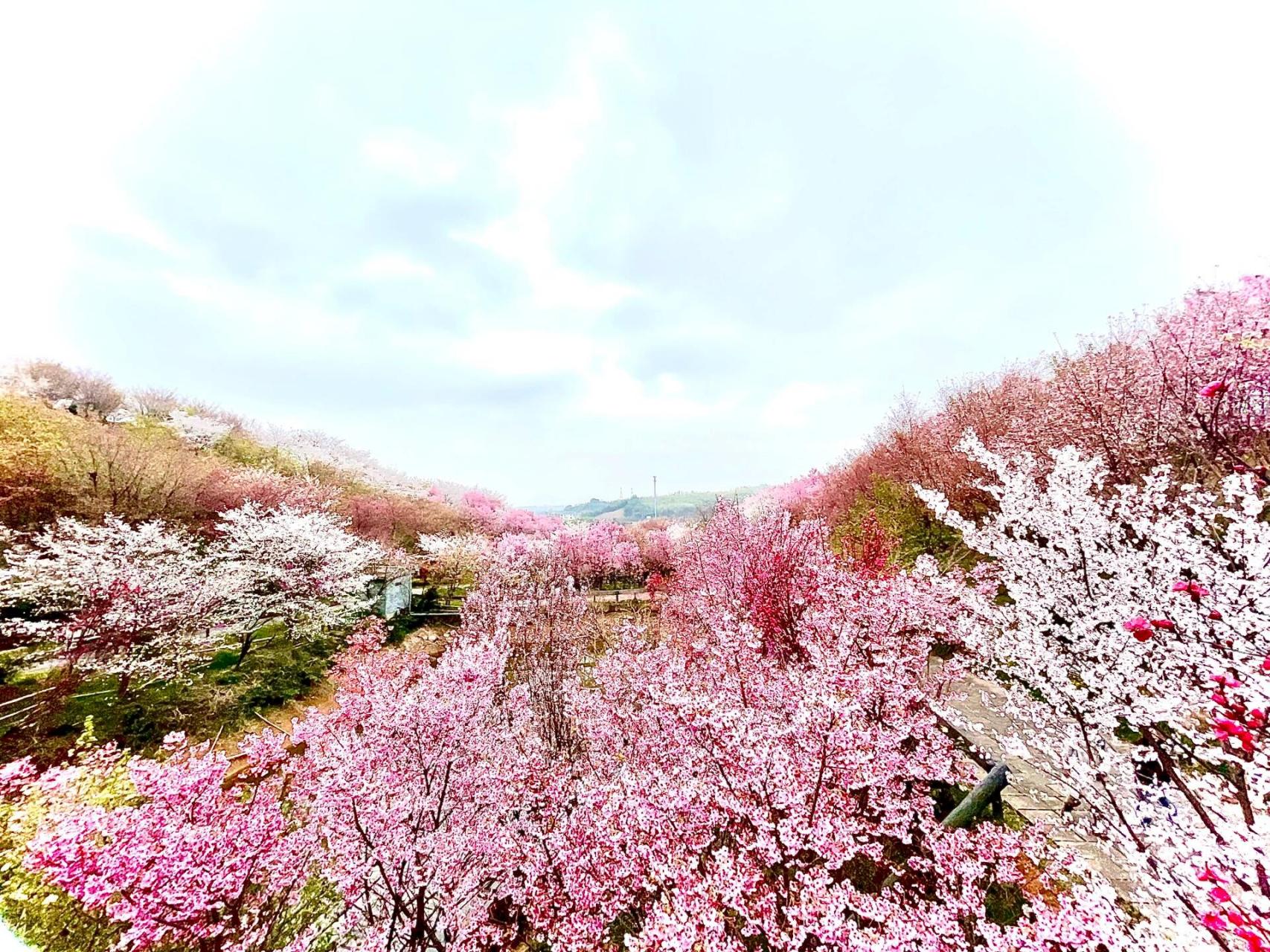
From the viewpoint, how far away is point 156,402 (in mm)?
25703

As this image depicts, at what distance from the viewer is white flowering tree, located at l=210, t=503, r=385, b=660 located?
11.7 metres

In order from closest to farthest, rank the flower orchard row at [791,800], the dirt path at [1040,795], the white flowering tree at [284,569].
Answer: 1. the flower orchard row at [791,800]
2. the dirt path at [1040,795]
3. the white flowering tree at [284,569]

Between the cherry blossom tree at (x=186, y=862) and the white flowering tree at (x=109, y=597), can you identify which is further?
the white flowering tree at (x=109, y=597)

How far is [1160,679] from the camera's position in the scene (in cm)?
305

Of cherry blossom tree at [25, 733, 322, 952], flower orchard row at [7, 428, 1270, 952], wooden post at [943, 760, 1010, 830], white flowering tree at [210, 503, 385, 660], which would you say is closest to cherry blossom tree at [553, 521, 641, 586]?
white flowering tree at [210, 503, 385, 660]

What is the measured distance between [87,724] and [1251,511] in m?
12.9

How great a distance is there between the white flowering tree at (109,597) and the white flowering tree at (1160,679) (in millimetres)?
13994

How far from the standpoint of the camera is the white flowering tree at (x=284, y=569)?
11688mm

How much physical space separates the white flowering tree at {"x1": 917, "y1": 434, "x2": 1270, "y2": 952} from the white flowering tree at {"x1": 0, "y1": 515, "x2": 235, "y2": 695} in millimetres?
13994

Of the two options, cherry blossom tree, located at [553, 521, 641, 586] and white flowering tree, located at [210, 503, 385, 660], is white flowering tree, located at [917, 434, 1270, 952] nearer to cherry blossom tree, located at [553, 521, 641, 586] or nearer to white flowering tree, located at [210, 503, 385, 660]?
white flowering tree, located at [210, 503, 385, 660]

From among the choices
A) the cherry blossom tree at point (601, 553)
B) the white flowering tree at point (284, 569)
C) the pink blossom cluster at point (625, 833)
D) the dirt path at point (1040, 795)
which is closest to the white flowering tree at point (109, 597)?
the white flowering tree at point (284, 569)

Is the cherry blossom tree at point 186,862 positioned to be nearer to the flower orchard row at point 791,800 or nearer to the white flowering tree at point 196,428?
the flower orchard row at point 791,800

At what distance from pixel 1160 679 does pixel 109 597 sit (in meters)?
15.4

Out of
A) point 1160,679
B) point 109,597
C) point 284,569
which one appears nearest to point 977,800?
point 1160,679
